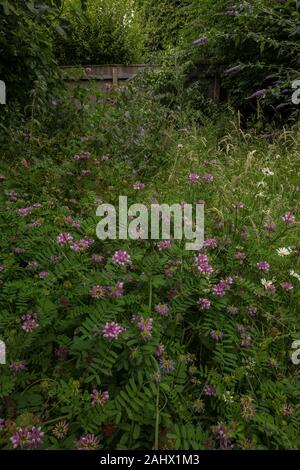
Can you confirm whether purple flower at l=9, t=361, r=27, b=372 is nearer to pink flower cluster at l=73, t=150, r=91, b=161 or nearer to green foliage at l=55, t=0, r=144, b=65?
pink flower cluster at l=73, t=150, r=91, b=161

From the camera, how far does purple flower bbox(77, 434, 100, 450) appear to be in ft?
3.91

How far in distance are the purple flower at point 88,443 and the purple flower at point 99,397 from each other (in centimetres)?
10

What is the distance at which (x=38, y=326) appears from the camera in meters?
1.46

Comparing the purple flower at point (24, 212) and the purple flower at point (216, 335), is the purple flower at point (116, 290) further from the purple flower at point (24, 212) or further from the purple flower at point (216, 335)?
the purple flower at point (24, 212)

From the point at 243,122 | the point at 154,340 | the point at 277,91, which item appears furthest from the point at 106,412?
the point at 243,122

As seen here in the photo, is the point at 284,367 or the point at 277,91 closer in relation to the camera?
the point at 284,367

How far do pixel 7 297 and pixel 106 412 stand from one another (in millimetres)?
618

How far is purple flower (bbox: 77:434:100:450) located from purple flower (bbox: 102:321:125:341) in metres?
0.29

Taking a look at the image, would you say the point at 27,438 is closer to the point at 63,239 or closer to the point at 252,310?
the point at 63,239

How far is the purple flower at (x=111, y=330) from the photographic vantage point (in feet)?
4.44

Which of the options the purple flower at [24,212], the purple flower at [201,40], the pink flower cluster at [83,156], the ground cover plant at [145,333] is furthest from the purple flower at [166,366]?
the purple flower at [201,40]

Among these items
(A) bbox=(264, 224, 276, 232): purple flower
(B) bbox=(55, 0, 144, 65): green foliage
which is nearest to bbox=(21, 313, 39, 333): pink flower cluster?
(A) bbox=(264, 224, 276, 232): purple flower

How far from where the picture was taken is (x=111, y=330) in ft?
4.48
